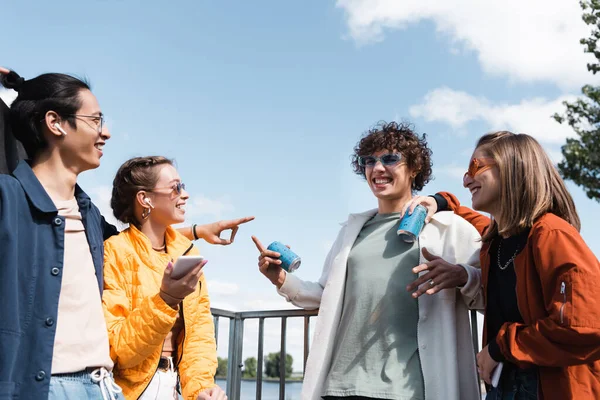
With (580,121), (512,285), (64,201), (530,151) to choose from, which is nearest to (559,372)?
(512,285)

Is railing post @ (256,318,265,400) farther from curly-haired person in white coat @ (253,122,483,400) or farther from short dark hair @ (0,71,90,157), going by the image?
short dark hair @ (0,71,90,157)

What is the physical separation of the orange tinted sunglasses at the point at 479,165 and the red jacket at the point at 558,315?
35cm

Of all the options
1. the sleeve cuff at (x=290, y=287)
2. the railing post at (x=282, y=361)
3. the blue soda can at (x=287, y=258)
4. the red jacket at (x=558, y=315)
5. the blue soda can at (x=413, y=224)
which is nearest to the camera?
the red jacket at (x=558, y=315)

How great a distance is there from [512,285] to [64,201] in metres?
1.64

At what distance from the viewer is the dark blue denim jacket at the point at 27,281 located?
1.69 metres

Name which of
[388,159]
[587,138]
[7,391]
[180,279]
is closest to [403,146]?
[388,159]

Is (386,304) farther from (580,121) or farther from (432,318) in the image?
(580,121)

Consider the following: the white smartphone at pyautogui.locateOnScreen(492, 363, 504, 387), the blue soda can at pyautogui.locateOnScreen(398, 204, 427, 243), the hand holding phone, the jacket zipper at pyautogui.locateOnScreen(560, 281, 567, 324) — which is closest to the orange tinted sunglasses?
the blue soda can at pyautogui.locateOnScreen(398, 204, 427, 243)

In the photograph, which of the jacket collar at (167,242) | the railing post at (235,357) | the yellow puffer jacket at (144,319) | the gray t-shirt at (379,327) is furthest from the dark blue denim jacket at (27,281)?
the railing post at (235,357)

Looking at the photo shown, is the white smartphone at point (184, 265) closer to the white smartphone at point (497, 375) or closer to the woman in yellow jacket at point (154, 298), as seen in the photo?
the woman in yellow jacket at point (154, 298)

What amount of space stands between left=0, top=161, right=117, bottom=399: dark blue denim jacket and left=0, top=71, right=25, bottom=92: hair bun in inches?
14.7

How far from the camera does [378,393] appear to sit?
7.86 feet

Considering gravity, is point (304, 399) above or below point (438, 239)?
below

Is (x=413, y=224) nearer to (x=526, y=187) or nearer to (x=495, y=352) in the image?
(x=526, y=187)
